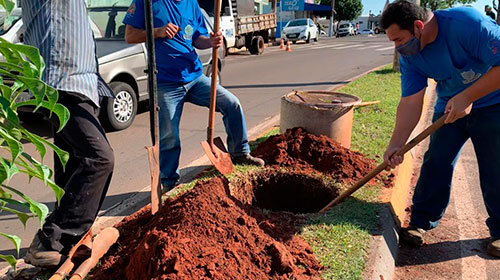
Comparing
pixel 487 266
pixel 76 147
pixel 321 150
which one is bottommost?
pixel 487 266

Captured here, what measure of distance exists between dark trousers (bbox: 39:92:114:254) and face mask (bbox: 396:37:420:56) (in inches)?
85.2

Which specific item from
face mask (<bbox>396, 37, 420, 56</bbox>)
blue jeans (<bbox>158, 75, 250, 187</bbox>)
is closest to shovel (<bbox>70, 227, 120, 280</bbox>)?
blue jeans (<bbox>158, 75, 250, 187</bbox>)

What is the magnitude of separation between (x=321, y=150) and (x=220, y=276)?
2416mm

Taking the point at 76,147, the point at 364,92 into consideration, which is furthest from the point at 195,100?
the point at 364,92

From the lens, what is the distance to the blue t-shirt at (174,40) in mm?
3852

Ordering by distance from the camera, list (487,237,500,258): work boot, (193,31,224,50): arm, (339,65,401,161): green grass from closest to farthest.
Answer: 1. (487,237,500,258): work boot
2. (193,31,224,50): arm
3. (339,65,401,161): green grass

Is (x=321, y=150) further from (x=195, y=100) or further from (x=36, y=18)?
(x=36, y=18)

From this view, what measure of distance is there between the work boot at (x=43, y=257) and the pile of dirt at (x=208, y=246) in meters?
0.25

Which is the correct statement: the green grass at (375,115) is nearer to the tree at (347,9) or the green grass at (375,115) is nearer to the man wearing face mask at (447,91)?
the man wearing face mask at (447,91)

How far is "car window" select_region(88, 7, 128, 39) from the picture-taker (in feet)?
24.2

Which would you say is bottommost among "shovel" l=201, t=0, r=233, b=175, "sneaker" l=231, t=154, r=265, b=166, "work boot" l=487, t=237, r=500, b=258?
"work boot" l=487, t=237, r=500, b=258

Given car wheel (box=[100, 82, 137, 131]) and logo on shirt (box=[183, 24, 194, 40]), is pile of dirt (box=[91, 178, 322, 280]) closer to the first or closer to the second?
logo on shirt (box=[183, 24, 194, 40])

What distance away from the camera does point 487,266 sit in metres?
3.42

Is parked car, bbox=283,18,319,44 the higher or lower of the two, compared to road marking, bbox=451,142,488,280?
higher
